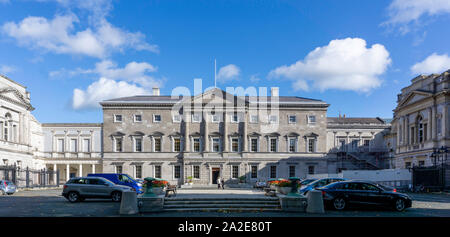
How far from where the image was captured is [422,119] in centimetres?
4853

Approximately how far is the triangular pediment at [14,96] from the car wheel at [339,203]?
1718 inches

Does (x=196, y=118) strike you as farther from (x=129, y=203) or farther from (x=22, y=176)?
(x=129, y=203)

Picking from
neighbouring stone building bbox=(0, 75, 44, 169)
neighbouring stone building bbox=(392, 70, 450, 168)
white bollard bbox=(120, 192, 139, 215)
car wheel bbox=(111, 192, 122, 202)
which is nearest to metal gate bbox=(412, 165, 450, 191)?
neighbouring stone building bbox=(392, 70, 450, 168)

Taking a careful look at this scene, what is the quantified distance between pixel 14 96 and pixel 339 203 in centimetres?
4646

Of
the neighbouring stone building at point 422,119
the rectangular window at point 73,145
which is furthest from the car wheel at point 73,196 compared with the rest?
the rectangular window at point 73,145

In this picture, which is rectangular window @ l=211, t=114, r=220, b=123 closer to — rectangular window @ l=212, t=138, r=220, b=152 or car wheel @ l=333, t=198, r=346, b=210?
rectangular window @ l=212, t=138, r=220, b=152

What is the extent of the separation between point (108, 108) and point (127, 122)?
318cm

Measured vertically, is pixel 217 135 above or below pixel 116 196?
above

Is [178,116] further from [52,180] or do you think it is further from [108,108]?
[52,180]

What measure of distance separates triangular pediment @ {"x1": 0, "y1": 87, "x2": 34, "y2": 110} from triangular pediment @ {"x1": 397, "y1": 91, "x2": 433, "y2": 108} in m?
48.8

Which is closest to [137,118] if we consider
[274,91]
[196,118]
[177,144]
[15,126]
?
[177,144]

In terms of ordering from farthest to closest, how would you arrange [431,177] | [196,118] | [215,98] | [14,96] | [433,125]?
[196,118] < [215,98] < [14,96] < [433,125] < [431,177]
